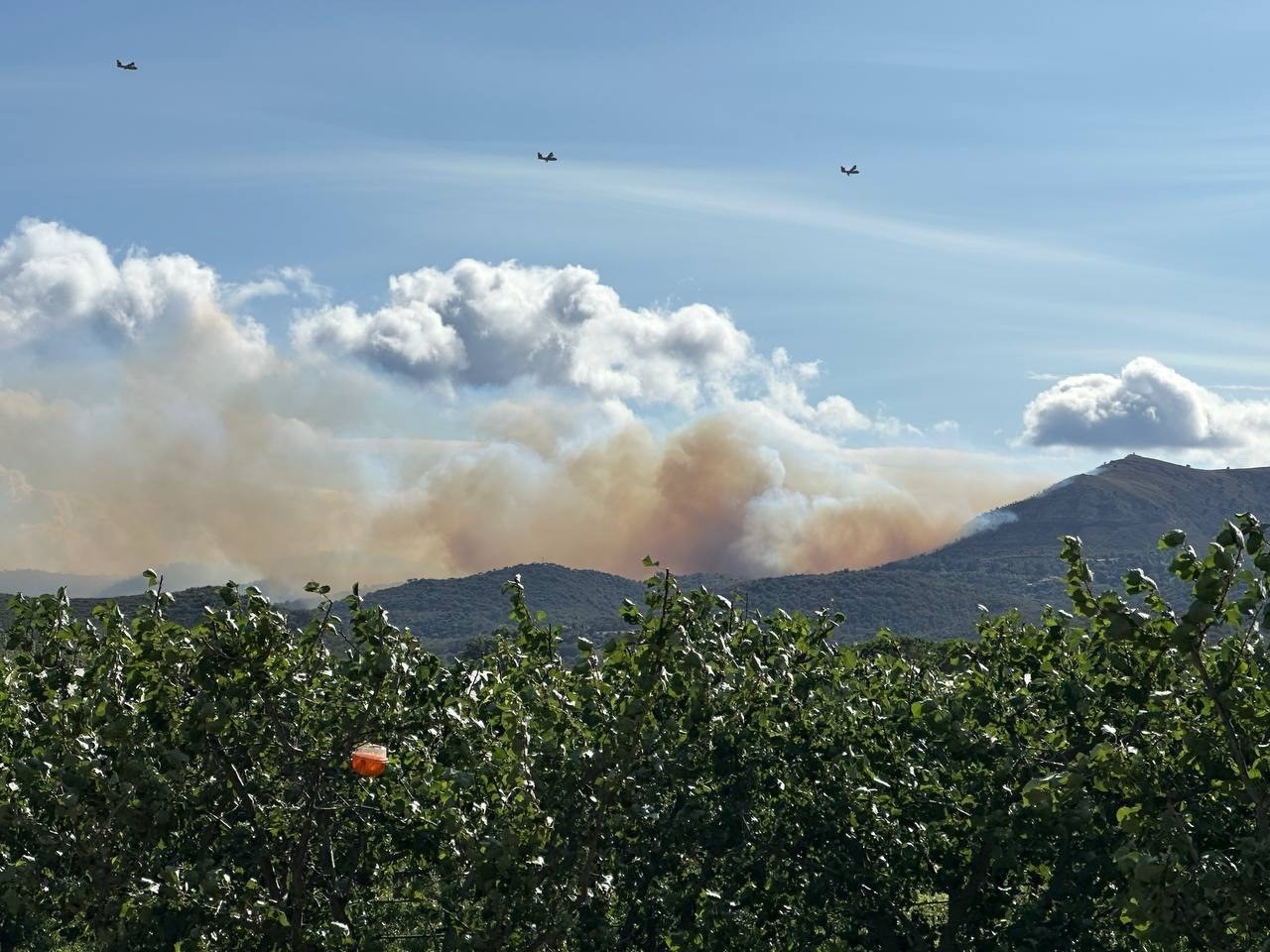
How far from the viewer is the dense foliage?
13133mm

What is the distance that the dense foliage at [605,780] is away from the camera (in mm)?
13133

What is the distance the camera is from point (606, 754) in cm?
1344

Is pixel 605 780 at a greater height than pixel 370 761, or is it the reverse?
pixel 370 761

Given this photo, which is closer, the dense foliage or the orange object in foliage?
the dense foliage

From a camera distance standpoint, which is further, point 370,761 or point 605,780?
point 370,761

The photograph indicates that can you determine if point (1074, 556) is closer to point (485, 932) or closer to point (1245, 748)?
point (1245, 748)

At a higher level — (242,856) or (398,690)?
(398,690)

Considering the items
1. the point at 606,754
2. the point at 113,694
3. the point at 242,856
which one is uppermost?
the point at 113,694

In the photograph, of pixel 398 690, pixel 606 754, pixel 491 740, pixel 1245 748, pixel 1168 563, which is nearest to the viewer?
pixel 1168 563

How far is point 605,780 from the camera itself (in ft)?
43.7

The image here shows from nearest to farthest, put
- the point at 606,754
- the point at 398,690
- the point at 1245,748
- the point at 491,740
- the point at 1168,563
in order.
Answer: the point at 1168,563 → the point at 1245,748 → the point at 606,754 → the point at 491,740 → the point at 398,690

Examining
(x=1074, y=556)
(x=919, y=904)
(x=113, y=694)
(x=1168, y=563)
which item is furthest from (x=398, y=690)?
(x=1168, y=563)

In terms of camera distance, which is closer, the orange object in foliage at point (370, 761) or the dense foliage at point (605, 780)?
the dense foliage at point (605, 780)

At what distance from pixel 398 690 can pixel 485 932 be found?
3495 millimetres
